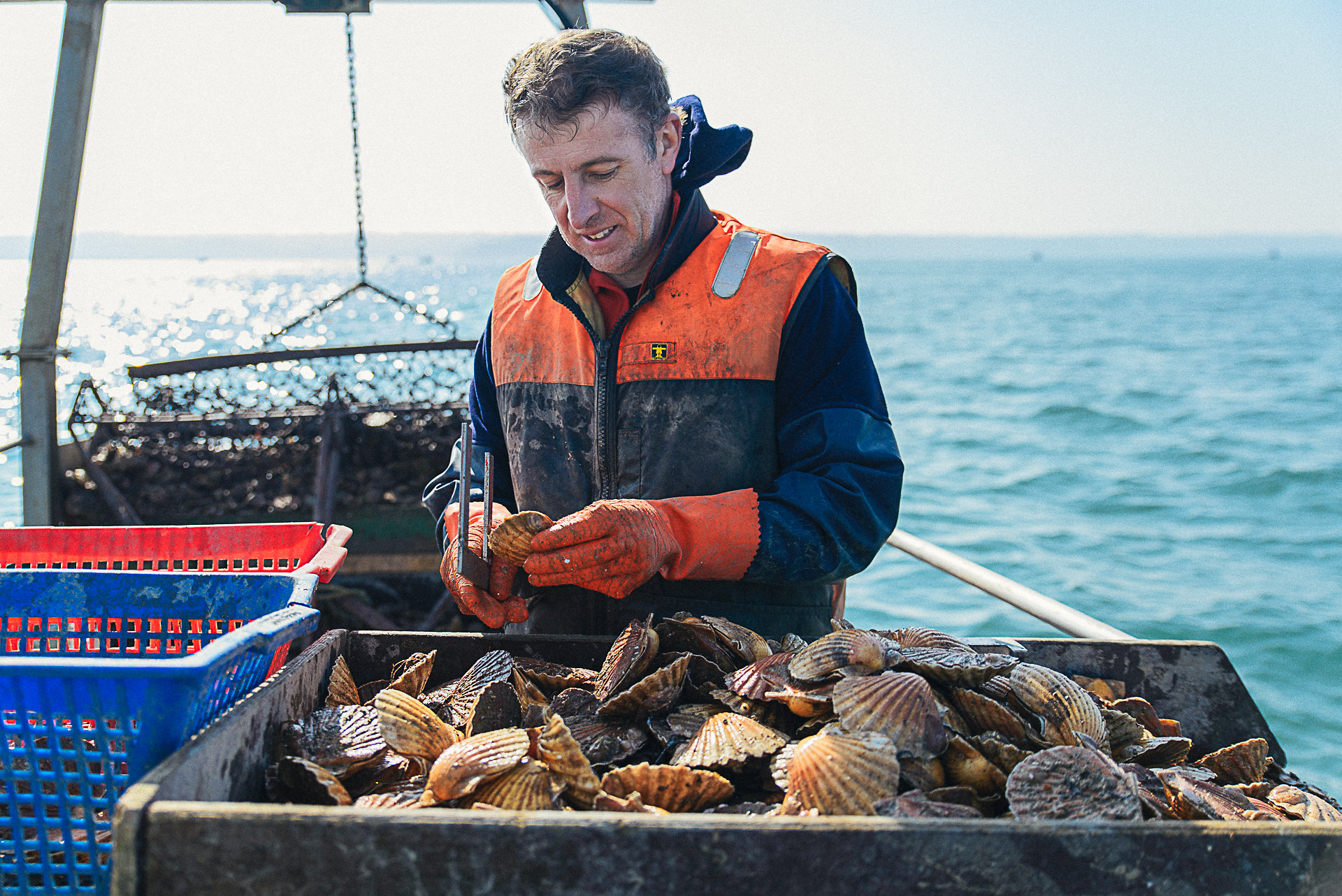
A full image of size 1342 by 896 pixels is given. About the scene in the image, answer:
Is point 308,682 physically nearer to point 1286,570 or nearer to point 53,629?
point 53,629

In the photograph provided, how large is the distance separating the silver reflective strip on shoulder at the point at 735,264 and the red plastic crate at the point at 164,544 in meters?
1.00

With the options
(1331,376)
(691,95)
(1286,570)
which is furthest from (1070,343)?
(691,95)

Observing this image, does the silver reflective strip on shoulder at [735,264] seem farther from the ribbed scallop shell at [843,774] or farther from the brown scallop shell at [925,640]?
the ribbed scallop shell at [843,774]

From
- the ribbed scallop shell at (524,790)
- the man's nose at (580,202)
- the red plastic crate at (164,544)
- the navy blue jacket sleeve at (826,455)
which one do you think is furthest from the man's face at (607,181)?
the ribbed scallop shell at (524,790)

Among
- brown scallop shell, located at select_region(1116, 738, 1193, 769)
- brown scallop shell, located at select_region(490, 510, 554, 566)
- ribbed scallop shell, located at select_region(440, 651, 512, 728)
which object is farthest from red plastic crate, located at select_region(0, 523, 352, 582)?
brown scallop shell, located at select_region(1116, 738, 1193, 769)

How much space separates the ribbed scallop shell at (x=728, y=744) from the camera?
53.2 inches

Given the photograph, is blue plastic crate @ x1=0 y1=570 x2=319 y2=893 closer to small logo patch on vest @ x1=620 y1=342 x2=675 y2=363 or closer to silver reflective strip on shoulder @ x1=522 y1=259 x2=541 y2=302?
small logo patch on vest @ x1=620 y1=342 x2=675 y2=363

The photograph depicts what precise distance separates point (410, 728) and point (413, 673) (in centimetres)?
24

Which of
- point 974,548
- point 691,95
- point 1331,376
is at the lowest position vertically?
point 974,548

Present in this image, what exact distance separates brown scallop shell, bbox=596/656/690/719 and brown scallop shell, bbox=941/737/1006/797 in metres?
0.44

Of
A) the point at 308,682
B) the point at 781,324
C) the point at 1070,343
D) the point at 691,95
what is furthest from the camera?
the point at 1070,343

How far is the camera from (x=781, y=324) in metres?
2.10

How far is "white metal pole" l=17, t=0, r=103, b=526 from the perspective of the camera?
3672 mm

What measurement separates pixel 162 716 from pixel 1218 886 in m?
1.23
